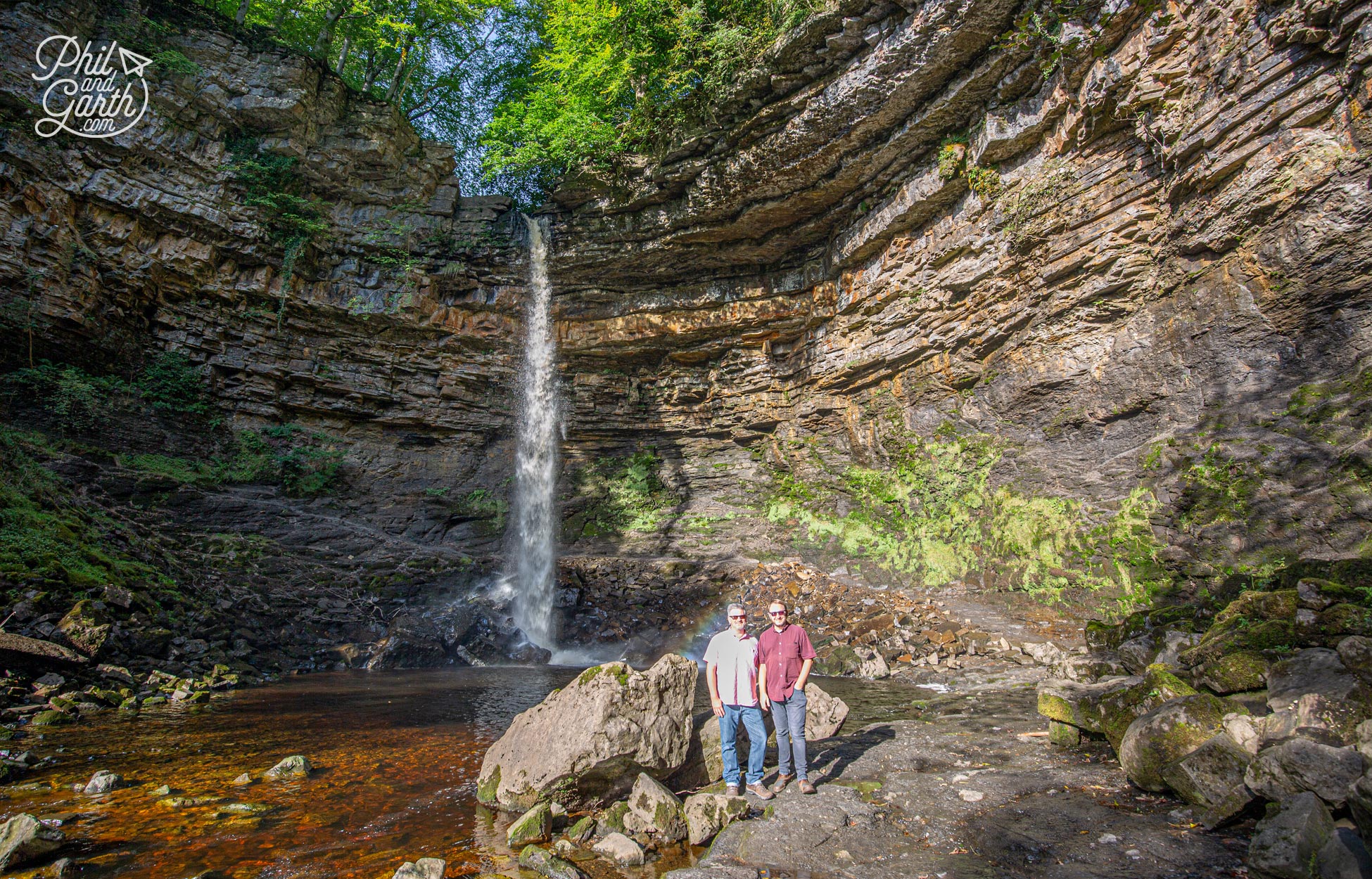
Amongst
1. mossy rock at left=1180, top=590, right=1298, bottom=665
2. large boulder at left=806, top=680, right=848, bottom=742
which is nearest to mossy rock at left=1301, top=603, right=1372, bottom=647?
mossy rock at left=1180, top=590, right=1298, bottom=665

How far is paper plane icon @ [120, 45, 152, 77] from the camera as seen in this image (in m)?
15.5

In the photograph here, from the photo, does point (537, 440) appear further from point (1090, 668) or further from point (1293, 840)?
point (1293, 840)

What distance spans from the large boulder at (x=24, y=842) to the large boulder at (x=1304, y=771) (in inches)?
279

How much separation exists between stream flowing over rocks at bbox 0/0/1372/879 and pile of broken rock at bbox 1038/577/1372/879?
0.10ft

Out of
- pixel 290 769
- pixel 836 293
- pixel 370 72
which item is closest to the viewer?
pixel 290 769

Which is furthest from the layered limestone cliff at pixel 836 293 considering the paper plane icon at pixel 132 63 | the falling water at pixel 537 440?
the falling water at pixel 537 440

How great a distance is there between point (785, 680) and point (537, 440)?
1725 cm

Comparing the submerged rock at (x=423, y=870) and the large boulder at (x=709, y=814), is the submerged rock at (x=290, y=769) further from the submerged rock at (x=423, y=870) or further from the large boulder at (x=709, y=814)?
the large boulder at (x=709, y=814)

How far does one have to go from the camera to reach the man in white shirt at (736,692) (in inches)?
194

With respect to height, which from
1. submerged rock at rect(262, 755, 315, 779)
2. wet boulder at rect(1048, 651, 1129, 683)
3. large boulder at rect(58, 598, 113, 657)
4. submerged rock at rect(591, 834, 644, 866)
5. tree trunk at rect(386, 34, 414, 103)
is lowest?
submerged rock at rect(591, 834, 644, 866)

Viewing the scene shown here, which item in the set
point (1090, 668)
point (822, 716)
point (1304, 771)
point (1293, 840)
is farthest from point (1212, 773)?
point (822, 716)

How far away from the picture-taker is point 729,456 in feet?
68.5

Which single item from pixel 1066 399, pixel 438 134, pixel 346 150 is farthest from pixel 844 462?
pixel 438 134

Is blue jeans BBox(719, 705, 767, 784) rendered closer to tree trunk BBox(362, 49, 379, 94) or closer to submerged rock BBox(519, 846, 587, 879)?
submerged rock BBox(519, 846, 587, 879)
